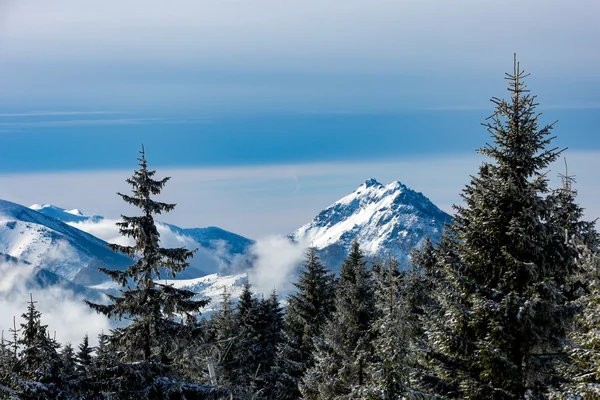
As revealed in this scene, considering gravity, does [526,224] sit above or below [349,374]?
above

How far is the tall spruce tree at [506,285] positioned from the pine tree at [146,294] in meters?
9.28

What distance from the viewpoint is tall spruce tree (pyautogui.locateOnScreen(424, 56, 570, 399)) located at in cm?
1373

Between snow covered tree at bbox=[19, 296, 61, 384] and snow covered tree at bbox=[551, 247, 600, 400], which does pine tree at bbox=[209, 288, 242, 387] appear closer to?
snow covered tree at bbox=[19, 296, 61, 384]

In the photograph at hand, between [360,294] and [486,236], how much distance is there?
627 inches

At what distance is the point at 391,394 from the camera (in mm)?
14289

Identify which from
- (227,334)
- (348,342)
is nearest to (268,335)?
(227,334)

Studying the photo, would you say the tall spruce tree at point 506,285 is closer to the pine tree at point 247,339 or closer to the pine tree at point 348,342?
the pine tree at point 348,342

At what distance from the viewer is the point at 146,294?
20.0 metres

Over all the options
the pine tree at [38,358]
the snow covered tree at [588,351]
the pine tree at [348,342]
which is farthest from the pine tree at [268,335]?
the snow covered tree at [588,351]

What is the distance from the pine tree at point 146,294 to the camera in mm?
19578

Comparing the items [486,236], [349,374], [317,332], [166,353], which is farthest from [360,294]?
[486,236]

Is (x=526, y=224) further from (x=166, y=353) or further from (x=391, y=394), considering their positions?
(x=166, y=353)

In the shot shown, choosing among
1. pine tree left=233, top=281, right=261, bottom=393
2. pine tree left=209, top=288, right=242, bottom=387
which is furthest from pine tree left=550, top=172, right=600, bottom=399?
pine tree left=233, top=281, right=261, bottom=393

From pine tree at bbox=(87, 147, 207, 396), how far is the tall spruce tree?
9276mm
